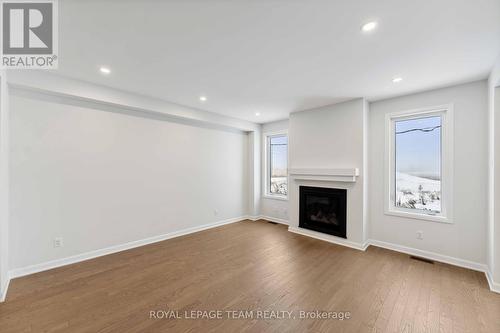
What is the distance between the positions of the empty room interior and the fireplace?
0.03 m

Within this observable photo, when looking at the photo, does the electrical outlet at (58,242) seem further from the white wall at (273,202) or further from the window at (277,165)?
the window at (277,165)

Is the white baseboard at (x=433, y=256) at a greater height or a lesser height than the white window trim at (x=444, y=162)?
lesser

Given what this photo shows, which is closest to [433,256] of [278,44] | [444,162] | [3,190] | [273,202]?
[444,162]

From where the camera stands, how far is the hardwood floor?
1.91 metres

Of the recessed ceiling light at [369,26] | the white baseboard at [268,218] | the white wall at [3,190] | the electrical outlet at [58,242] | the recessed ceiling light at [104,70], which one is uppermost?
the recessed ceiling light at [104,70]

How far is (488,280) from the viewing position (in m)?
2.64

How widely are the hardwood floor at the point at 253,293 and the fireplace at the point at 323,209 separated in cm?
63

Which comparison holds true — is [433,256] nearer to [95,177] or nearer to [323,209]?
[323,209]

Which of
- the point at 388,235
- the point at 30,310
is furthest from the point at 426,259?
the point at 30,310

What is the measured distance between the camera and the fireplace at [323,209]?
Answer: 3979mm

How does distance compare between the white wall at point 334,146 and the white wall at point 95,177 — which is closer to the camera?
the white wall at point 95,177

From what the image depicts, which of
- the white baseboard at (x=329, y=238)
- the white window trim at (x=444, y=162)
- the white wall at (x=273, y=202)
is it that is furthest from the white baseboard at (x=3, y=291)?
the white window trim at (x=444, y=162)

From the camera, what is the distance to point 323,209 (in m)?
4.34

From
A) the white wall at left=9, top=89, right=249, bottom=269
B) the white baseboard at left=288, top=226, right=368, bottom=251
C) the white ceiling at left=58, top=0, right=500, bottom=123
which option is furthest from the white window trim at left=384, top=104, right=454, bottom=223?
the white wall at left=9, top=89, right=249, bottom=269
